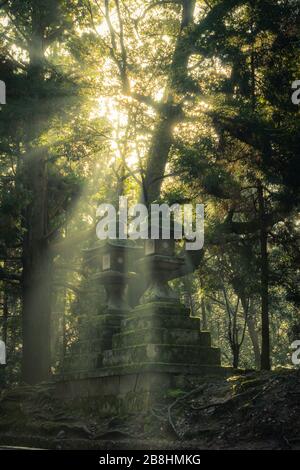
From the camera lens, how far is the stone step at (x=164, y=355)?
990 cm

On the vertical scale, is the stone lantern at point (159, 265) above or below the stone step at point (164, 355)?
above

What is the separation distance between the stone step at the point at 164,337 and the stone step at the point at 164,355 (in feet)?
0.40

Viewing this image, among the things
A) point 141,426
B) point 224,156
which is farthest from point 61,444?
point 224,156

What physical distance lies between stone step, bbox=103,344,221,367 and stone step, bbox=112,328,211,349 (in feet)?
0.40

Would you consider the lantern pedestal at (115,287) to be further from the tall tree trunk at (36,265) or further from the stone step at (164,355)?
the tall tree trunk at (36,265)

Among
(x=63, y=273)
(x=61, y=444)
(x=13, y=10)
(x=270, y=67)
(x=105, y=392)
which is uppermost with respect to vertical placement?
(x=13, y=10)

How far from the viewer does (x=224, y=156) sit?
1376 centimetres

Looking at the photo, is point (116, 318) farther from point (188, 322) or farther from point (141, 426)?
point (141, 426)

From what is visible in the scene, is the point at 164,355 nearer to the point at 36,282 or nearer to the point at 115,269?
the point at 115,269

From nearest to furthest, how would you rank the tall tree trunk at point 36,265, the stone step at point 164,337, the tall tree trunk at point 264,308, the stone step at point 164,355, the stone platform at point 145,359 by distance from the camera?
the stone platform at point 145,359, the stone step at point 164,355, the stone step at point 164,337, the tall tree trunk at point 264,308, the tall tree trunk at point 36,265

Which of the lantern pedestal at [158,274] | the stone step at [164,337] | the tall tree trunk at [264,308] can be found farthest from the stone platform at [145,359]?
the tall tree trunk at [264,308]

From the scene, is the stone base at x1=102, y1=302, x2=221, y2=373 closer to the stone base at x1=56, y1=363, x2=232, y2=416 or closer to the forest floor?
the stone base at x1=56, y1=363, x2=232, y2=416

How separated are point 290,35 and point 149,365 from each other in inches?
306

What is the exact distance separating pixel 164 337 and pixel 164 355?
1.10 ft
